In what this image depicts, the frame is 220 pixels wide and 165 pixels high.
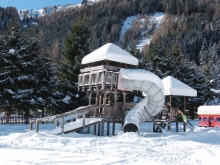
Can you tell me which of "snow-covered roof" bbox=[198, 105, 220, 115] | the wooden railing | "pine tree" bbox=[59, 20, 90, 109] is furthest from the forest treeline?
"snow-covered roof" bbox=[198, 105, 220, 115]

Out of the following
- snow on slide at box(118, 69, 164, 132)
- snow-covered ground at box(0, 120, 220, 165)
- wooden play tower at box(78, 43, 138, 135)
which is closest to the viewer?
snow-covered ground at box(0, 120, 220, 165)

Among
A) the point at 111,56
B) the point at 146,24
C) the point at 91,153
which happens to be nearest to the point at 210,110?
the point at 111,56

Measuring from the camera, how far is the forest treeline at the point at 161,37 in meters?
33.2

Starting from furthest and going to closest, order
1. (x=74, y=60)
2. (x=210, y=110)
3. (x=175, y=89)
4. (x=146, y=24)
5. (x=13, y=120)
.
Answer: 1. (x=146, y=24)
2. (x=74, y=60)
3. (x=210, y=110)
4. (x=13, y=120)
5. (x=175, y=89)

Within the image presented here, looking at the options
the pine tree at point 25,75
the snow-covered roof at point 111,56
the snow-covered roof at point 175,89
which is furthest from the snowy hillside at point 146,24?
the snow-covered roof at point 111,56

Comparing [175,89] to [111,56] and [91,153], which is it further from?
[91,153]

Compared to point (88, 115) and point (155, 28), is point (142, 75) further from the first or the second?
point (155, 28)

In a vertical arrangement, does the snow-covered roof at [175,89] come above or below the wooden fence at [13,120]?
above

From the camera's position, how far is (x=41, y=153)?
10852 mm

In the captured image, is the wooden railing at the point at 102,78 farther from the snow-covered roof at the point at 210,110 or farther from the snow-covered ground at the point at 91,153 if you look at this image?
the snow-covered roof at the point at 210,110

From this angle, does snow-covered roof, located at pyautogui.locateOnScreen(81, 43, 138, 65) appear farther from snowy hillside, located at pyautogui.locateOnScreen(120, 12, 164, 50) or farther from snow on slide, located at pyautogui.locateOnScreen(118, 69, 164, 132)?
snowy hillside, located at pyautogui.locateOnScreen(120, 12, 164, 50)

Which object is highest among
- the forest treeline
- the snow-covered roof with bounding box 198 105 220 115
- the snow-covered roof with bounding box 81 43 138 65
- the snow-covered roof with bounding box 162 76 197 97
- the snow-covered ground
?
the forest treeline

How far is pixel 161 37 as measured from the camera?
11994cm

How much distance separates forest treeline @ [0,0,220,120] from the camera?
3322 centimetres
